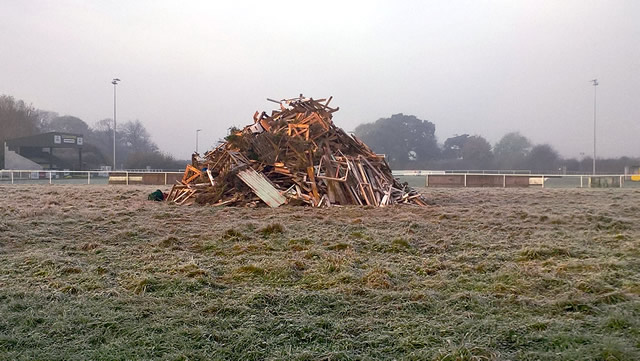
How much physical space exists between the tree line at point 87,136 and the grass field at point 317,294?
41431 mm

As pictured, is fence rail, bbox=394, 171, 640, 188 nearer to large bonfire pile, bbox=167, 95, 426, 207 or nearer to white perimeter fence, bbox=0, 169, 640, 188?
white perimeter fence, bbox=0, 169, 640, 188

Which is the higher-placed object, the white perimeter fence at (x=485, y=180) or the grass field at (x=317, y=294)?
the white perimeter fence at (x=485, y=180)

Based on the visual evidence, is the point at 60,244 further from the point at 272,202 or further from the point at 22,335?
the point at 272,202

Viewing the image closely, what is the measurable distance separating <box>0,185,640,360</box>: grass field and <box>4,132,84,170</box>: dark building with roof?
4531 cm

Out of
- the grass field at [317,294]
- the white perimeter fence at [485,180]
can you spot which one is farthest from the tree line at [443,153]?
the grass field at [317,294]

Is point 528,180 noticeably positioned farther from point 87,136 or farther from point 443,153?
point 87,136

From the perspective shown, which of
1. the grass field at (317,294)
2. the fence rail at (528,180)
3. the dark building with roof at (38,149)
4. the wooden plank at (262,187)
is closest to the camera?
the grass field at (317,294)

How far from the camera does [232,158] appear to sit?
12.6 m

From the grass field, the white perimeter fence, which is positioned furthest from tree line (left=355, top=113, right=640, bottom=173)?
the grass field

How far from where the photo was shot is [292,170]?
1248 centimetres

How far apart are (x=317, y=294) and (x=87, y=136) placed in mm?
80112

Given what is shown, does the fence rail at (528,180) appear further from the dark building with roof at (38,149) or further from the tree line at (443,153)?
the dark building with roof at (38,149)

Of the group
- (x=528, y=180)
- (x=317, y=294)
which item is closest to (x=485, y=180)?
(x=528, y=180)

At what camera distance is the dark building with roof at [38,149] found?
4431cm
